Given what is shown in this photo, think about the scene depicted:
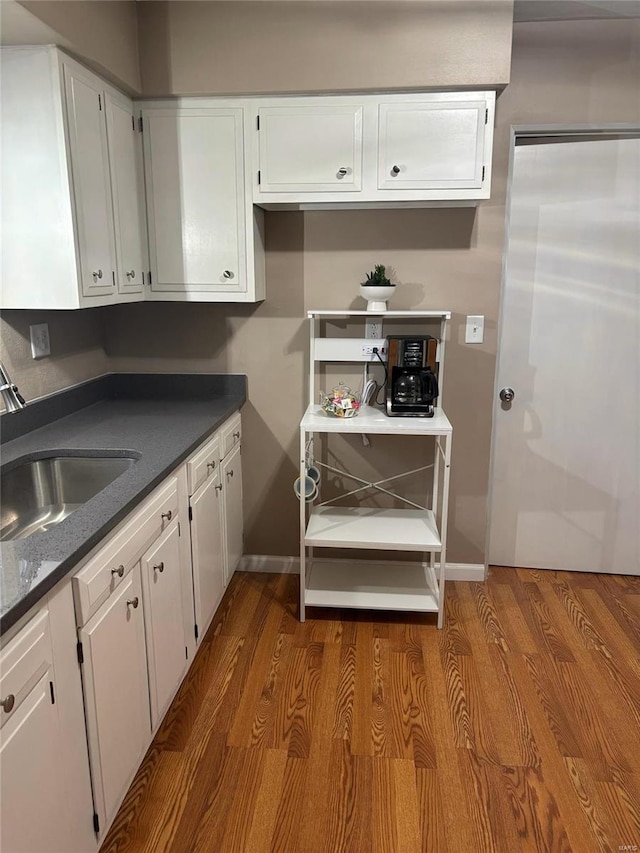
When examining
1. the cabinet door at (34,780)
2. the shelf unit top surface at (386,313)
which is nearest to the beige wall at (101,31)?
the shelf unit top surface at (386,313)

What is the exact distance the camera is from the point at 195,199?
2.58 metres

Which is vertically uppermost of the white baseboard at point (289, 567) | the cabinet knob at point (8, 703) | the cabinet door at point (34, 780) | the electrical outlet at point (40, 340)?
the electrical outlet at point (40, 340)

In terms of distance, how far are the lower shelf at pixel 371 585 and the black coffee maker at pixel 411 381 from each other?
800 millimetres

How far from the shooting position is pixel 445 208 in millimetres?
2775

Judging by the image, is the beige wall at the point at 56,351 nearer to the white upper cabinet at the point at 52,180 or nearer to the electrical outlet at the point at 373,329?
the white upper cabinet at the point at 52,180

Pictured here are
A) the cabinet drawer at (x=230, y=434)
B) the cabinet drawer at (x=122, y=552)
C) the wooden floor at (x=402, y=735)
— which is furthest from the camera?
the cabinet drawer at (x=230, y=434)

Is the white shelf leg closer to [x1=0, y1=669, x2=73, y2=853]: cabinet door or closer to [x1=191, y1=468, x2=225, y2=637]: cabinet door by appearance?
[x1=191, y1=468, x2=225, y2=637]: cabinet door

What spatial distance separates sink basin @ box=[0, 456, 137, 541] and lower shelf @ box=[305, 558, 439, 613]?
112 centimetres

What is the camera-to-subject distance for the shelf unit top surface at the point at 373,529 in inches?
106

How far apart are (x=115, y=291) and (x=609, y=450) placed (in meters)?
2.36

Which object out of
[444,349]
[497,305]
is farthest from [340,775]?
[497,305]

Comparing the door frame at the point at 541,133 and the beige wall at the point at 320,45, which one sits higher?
the beige wall at the point at 320,45

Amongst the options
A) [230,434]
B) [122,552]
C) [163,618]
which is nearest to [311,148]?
[230,434]

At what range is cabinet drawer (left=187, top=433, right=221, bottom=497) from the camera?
2.22m
